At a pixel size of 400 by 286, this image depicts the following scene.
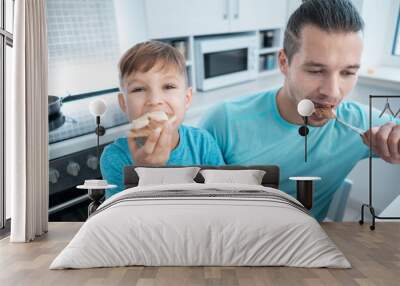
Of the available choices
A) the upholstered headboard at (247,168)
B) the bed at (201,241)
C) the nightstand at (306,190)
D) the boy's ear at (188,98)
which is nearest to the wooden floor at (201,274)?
the bed at (201,241)

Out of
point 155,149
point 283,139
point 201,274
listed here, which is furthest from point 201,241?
point 283,139

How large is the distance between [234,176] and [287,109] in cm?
83

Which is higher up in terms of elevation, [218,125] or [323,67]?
[323,67]

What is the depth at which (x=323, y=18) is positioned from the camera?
19.1ft

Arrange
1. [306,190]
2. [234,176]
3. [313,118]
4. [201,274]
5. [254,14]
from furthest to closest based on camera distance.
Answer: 1. [254,14]
2. [313,118]
3. [306,190]
4. [234,176]
5. [201,274]

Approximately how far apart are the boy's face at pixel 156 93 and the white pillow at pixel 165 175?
46 cm

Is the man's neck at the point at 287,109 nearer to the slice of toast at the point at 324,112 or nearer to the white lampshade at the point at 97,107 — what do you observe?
the slice of toast at the point at 324,112

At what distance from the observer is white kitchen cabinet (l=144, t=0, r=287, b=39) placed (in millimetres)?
5957

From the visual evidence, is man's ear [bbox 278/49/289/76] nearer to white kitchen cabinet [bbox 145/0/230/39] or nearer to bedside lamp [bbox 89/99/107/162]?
white kitchen cabinet [bbox 145/0/230/39]

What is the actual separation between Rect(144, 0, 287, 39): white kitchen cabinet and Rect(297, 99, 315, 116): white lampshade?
29.7 inches

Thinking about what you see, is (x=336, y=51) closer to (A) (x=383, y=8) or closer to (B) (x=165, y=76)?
(A) (x=383, y=8)

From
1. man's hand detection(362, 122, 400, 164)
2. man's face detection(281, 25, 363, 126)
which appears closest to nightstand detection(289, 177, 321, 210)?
man's face detection(281, 25, 363, 126)

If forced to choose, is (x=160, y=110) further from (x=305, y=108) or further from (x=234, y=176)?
(x=305, y=108)

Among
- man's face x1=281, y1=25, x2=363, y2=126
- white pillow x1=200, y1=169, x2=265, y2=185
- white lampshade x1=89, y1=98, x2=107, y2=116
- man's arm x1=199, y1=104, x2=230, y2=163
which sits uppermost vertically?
man's face x1=281, y1=25, x2=363, y2=126
